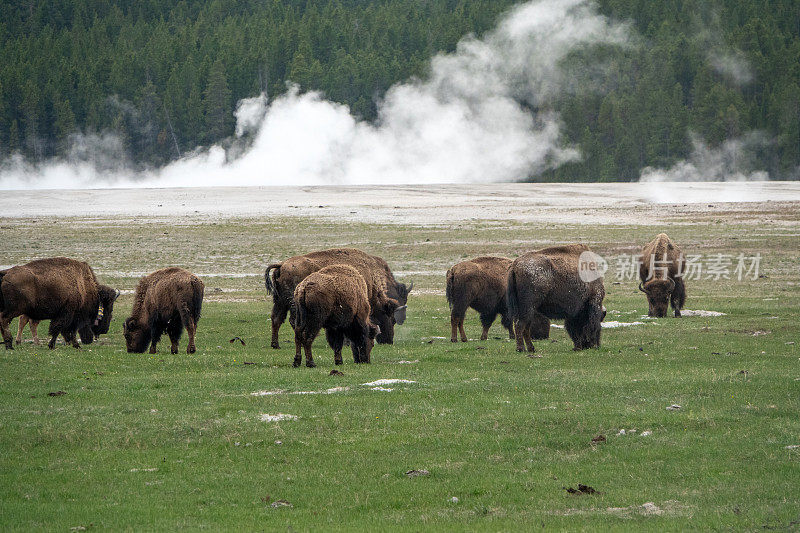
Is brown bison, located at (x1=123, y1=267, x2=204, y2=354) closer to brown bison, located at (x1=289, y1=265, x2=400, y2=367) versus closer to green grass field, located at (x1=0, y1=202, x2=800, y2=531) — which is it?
green grass field, located at (x1=0, y1=202, x2=800, y2=531)

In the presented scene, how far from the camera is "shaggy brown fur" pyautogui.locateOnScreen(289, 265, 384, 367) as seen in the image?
15.7m

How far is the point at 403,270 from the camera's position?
37469 millimetres

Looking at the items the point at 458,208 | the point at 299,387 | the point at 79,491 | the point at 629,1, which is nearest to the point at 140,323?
the point at 299,387

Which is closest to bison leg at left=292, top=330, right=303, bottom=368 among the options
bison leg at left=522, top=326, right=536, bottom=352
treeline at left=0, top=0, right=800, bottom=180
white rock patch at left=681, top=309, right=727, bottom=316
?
bison leg at left=522, top=326, right=536, bottom=352

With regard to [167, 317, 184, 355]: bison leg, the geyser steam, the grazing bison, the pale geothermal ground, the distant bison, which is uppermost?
the geyser steam

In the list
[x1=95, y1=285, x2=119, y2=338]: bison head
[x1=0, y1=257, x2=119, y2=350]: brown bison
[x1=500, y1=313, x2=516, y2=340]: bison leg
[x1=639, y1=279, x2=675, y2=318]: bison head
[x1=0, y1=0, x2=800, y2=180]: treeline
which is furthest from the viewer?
[x1=0, y1=0, x2=800, y2=180]: treeline

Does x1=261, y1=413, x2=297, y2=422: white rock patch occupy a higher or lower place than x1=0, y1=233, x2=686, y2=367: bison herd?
lower

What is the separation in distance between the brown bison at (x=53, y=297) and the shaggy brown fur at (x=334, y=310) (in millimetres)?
5496

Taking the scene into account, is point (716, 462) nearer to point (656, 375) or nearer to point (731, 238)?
point (656, 375)

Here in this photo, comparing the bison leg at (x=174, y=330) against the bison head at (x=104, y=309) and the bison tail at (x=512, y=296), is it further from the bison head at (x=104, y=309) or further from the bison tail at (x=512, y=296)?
the bison tail at (x=512, y=296)

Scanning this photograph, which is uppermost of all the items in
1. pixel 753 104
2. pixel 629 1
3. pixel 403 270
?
pixel 629 1

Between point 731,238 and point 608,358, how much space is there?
1164 inches

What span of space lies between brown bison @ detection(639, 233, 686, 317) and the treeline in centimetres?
7904

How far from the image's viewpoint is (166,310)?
18406 mm
